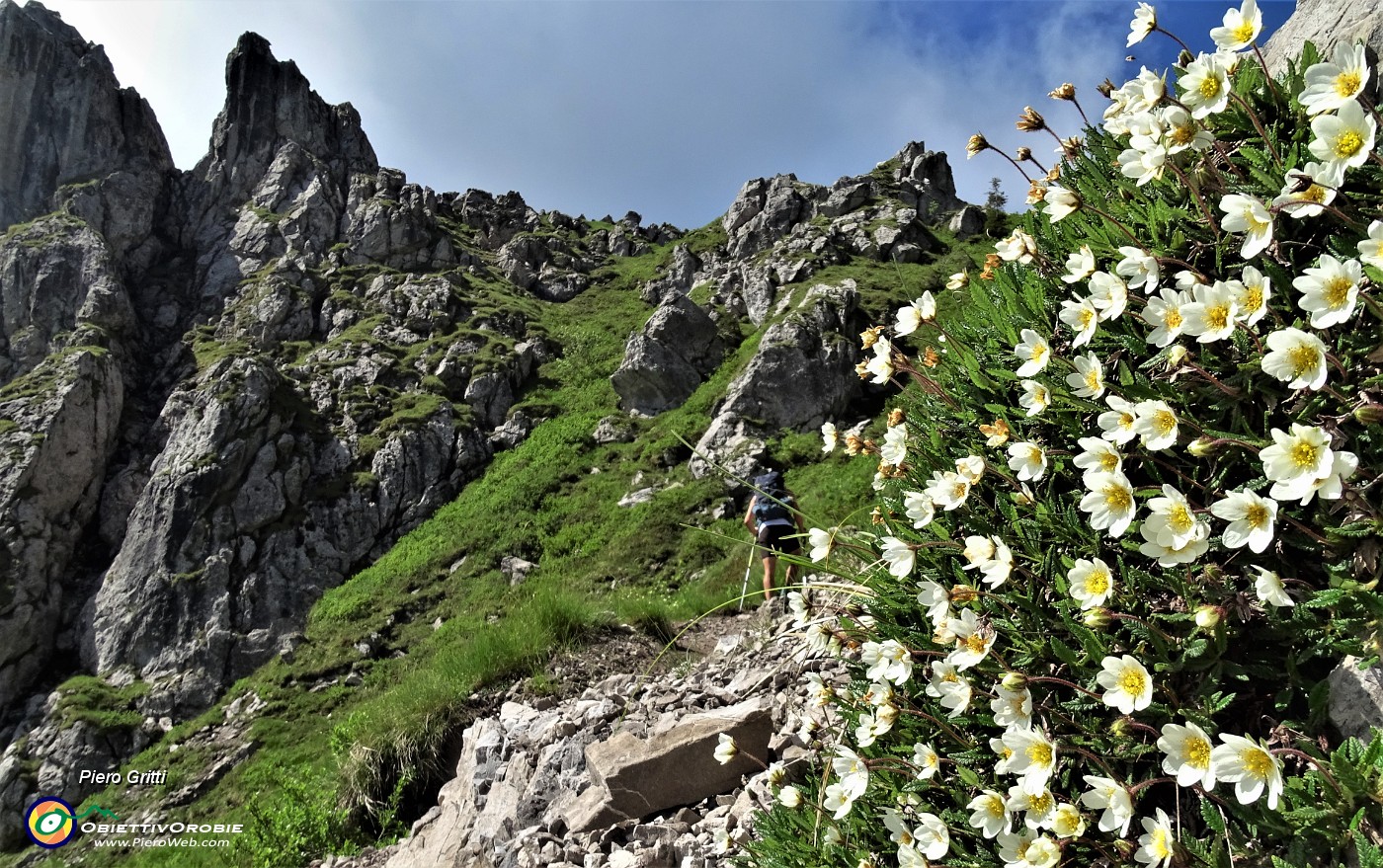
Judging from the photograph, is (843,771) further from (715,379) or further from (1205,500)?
(715,379)

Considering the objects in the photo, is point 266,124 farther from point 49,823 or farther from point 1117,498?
point 1117,498

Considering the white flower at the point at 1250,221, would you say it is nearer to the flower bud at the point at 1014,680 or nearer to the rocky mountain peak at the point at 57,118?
the flower bud at the point at 1014,680

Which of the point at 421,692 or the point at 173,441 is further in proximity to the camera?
the point at 173,441

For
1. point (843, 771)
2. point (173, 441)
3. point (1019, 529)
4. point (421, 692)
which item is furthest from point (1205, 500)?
point (173, 441)

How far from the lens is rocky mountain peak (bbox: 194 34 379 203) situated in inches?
1984

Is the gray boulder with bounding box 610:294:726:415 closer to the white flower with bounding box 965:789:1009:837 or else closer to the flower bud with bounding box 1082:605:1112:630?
the white flower with bounding box 965:789:1009:837

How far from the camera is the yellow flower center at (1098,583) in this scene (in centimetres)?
168

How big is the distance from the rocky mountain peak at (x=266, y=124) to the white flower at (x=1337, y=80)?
191 ft

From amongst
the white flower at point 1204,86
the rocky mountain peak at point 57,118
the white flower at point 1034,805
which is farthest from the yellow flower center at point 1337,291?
the rocky mountain peak at point 57,118

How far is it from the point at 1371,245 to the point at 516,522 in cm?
2224

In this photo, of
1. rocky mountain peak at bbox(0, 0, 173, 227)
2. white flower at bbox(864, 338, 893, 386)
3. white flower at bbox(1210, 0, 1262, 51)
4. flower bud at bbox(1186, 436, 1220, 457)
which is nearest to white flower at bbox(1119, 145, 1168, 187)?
white flower at bbox(1210, 0, 1262, 51)

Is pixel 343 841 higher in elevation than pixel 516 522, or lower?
lower

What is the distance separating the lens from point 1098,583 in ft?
5.57

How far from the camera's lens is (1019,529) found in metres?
2.02
